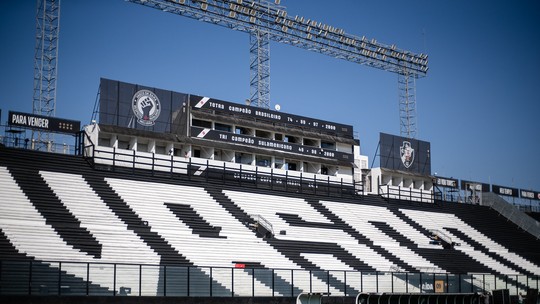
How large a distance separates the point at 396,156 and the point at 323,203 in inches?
656

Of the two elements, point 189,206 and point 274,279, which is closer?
point 274,279

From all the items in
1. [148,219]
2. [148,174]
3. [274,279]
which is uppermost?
[148,174]

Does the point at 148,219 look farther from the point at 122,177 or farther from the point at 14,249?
the point at 14,249

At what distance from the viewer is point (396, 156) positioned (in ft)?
220

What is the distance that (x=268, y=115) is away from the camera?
56.3 m

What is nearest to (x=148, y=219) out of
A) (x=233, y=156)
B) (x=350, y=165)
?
(x=233, y=156)

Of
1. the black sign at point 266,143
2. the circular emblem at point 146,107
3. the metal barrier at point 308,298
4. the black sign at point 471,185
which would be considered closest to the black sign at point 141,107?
the circular emblem at point 146,107

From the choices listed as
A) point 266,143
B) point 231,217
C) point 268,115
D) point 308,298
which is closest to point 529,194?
point 268,115

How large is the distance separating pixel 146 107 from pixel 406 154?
27.5m

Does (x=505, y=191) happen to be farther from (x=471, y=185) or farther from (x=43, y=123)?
(x=43, y=123)

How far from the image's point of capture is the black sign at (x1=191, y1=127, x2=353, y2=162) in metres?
52.0

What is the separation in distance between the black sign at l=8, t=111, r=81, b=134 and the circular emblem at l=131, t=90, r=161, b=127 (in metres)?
→ 4.34

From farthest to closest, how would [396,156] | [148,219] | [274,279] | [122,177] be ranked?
[396,156] → [122,177] → [148,219] → [274,279]

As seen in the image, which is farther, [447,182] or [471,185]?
[447,182]
